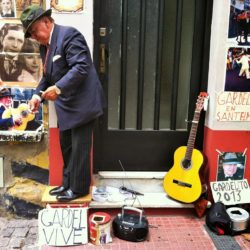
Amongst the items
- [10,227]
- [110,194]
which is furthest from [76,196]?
[10,227]

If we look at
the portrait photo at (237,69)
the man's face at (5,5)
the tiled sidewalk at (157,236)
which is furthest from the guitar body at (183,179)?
the man's face at (5,5)

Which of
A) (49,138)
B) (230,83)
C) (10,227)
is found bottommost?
(10,227)

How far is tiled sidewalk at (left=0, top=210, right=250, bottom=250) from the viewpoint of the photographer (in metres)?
3.32

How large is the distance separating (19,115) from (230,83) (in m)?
2.08

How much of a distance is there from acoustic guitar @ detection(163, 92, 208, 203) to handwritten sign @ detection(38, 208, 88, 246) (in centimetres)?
96

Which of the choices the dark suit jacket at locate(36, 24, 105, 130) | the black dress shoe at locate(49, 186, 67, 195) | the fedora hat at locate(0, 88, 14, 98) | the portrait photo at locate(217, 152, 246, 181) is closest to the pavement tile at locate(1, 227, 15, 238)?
the black dress shoe at locate(49, 186, 67, 195)

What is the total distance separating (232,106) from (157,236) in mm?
1452

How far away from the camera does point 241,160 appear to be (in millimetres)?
3838

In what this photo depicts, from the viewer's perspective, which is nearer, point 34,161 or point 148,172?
point 34,161

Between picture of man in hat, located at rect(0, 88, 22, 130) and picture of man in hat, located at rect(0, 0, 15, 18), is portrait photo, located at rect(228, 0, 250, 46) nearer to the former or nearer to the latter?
picture of man in hat, located at rect(0, 0, 15, 18)

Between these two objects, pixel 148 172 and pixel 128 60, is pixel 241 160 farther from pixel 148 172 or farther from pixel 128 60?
pixel 128 60

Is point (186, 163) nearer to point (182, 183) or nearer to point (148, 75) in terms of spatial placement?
point (182, 183)

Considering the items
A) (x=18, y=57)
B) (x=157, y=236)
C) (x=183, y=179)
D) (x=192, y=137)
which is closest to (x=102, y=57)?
(x=18, y=57)

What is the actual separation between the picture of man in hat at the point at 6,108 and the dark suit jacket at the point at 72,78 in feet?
1.47
